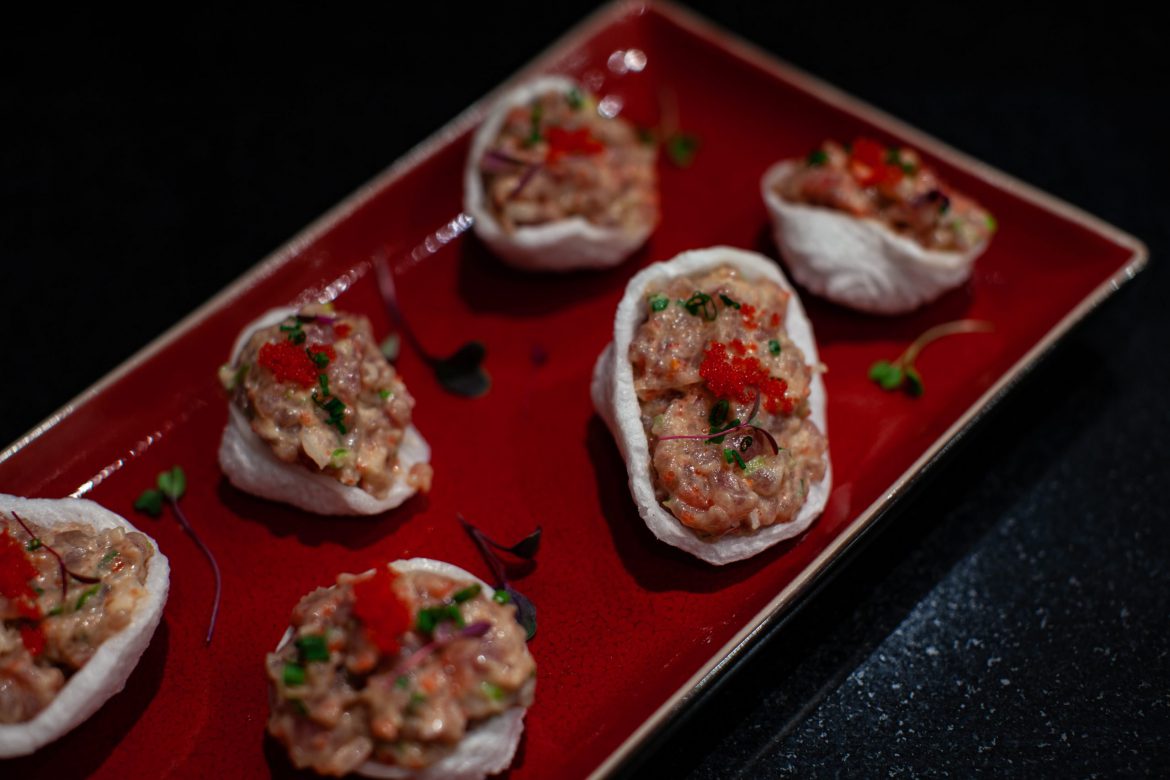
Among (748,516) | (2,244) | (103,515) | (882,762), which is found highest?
(2,244)

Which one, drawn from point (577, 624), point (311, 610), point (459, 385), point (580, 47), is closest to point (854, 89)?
point (580, 47)

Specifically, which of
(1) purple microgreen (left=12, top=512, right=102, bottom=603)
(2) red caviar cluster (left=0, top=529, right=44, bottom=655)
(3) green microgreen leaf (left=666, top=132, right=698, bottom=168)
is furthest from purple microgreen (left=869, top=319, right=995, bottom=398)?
(2) red caviar cluster (left=0, top=529, right=44, bottom=655)

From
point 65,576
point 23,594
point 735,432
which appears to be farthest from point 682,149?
point 23,594

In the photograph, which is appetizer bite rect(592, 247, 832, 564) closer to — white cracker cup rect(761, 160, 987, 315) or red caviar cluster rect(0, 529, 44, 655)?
white cracker cup rect(761, 160, 987, 315)

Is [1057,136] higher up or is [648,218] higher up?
[648,218]

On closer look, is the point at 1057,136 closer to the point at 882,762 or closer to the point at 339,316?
the point at 882,762
